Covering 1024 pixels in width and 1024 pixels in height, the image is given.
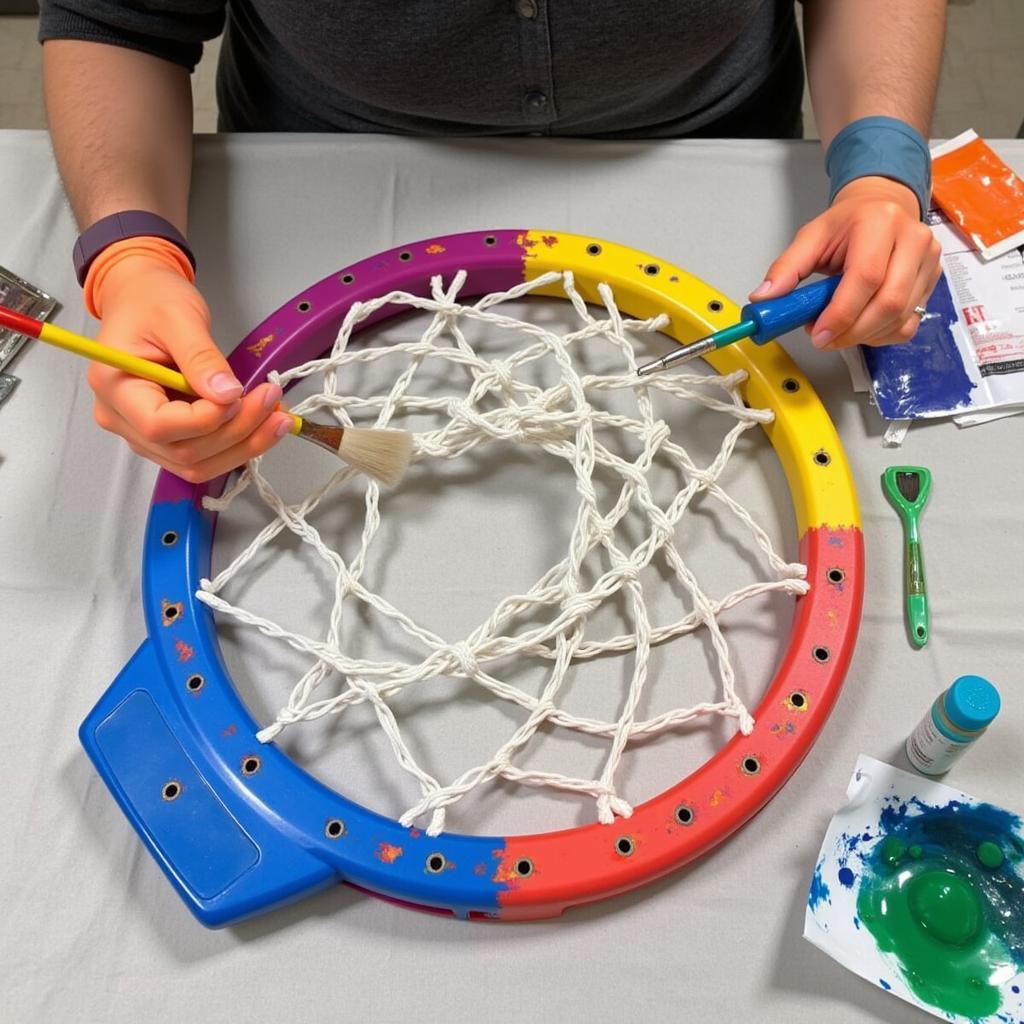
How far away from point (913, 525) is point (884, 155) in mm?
262

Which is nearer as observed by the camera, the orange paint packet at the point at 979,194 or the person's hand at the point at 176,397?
the person's hand at the point at 176,397

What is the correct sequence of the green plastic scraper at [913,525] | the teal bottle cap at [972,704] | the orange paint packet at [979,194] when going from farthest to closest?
the orange paint packet at [979,194] < the green plastic scraper at [913,525] < the teal bottle cap at [972,704]

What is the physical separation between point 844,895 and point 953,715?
0.12m

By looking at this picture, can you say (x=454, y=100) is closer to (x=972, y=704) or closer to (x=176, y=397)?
(x=176, y=397)

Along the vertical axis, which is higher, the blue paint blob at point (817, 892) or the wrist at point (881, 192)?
the wrist at point (881, 192)

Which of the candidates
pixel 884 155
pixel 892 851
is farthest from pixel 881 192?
pixel 892 851

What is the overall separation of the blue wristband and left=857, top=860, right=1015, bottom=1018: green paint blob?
17.5 inches

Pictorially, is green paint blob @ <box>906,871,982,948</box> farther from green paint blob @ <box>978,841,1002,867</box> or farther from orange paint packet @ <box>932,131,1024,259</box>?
orange paint packet @ <box>932,131,1024,259</box>

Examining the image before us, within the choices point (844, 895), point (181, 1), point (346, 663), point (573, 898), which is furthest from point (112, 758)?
point (181, 1)

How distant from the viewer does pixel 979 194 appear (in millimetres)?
699

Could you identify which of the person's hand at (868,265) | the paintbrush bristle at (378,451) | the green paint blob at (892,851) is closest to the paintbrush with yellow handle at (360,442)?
the paintbrush bristle at (378,451)

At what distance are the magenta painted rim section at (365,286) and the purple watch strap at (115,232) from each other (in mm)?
94

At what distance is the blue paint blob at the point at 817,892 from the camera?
18.7 inches

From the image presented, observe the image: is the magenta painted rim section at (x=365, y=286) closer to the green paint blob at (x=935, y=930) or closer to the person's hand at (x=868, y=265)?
the person's hand at (x=868, y=265)
